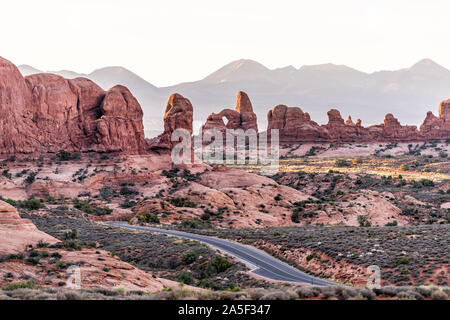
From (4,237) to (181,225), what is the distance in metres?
26.1

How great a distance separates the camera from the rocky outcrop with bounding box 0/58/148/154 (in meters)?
60.8

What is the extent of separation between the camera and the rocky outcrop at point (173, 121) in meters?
75.4

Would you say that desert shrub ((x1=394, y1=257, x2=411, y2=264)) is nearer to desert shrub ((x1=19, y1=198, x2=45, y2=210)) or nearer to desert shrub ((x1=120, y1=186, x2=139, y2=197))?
desert shrub ((x1=19, y1=198, x2=45, y2=210))

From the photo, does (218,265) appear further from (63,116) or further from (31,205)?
(63,116)

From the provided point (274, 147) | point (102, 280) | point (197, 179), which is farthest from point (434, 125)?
point (102, 280)

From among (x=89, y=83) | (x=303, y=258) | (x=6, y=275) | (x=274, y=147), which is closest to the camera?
(x=6, y=275)

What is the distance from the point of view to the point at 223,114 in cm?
13400

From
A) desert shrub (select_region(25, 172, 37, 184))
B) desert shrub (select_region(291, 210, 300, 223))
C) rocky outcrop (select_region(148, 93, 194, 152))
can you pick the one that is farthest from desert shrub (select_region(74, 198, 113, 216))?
rocky outcrop (select_region(148, 93, 194, 152))

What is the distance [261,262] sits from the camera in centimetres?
2950

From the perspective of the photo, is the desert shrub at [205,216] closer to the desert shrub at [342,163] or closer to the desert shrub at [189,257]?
the desert shrub at [189,257]

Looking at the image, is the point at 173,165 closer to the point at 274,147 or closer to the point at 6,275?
the point at 6,275

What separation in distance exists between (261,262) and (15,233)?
1645 cm

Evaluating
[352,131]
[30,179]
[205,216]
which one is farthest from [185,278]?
[352,131]
